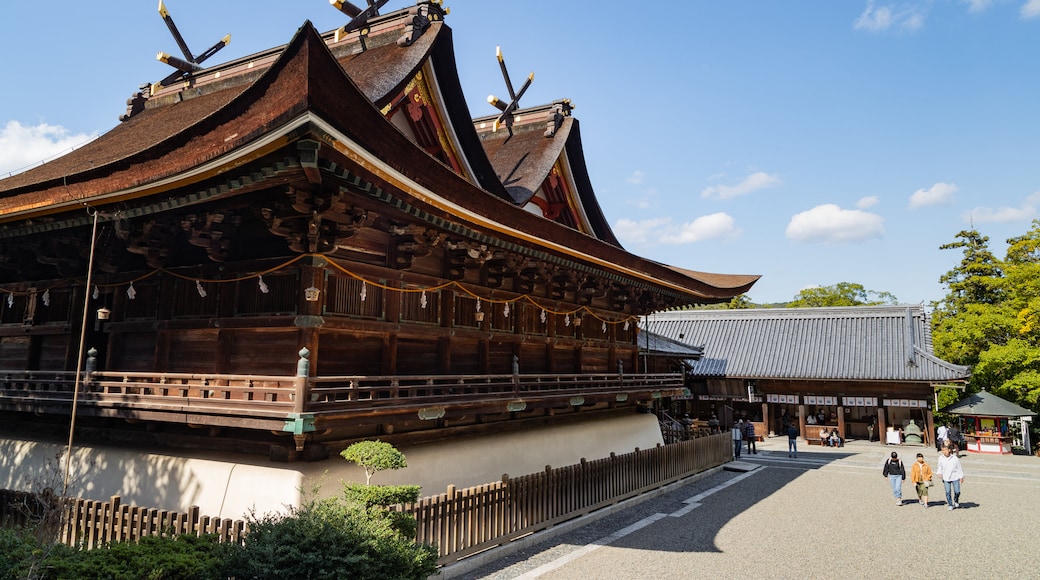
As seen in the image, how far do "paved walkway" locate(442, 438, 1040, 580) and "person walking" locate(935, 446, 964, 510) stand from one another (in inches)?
12.3

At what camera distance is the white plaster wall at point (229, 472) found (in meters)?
8.53

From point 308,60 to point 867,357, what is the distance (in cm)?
3413

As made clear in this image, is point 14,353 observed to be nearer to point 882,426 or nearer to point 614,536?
point 614,536

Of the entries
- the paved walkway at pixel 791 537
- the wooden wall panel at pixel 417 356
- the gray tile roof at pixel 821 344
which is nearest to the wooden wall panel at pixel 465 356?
the wooden wall panel at pixel 417 356

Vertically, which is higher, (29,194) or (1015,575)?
(29,194)

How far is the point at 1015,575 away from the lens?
945 cm

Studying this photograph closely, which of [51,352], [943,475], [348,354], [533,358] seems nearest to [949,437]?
[943,475]

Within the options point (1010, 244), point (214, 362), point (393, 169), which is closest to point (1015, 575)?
point (393, 169)

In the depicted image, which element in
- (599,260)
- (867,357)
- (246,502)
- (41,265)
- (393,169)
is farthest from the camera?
(867,357)

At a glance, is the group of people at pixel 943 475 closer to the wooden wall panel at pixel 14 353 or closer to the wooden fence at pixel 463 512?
the wooden fence at pixel 463 512

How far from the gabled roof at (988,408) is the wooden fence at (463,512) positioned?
22406 millimetres

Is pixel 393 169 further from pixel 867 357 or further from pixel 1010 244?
pixel 1010 244

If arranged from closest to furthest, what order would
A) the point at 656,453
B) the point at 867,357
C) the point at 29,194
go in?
the point at 29,194 < the point at 656,453 < the point at 867,357

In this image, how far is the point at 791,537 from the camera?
37.8 ft
